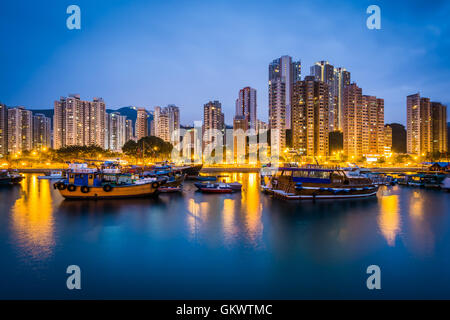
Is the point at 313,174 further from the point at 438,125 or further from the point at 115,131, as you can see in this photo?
the point at 115,131

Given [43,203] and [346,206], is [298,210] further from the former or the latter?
[43,203]

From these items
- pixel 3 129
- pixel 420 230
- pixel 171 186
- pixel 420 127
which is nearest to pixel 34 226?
pixel 171 186

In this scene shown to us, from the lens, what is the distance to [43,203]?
23.3 m

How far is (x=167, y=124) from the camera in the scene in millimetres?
157250

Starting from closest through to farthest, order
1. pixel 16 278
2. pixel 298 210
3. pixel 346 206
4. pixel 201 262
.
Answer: pixel 16 278 → pixel 201 262 → pixel 298 210 → pixel 346 206

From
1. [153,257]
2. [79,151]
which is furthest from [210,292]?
[79,151]

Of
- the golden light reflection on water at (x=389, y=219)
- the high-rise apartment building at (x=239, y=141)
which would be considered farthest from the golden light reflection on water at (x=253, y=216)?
the high-rise apartment building at (x=239, y=141)

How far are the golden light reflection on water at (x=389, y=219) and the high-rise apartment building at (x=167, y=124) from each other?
459 feet

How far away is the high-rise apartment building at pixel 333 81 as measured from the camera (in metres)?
143

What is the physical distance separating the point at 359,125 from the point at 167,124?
102894 mm

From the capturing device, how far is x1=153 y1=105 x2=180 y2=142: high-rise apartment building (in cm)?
15575

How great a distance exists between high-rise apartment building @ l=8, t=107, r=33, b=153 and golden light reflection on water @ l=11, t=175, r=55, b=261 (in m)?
121

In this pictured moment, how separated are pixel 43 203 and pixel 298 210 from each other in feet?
72.4

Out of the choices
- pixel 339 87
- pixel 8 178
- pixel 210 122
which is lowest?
pixel 8 178
